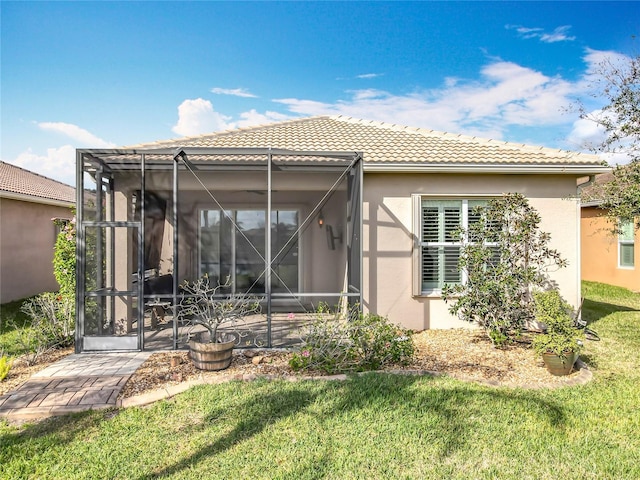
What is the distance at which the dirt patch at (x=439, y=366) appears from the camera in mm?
5039

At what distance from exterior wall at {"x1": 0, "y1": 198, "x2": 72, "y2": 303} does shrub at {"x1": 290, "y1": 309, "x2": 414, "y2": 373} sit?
35.1 feet

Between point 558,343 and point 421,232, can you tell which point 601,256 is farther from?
point 558,343

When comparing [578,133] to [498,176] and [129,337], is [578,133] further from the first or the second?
[129,337]

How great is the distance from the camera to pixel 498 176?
7.91m

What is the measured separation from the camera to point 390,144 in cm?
877

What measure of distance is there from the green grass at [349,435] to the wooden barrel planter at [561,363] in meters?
0.39

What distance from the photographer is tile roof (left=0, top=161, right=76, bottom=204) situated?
1205 cm

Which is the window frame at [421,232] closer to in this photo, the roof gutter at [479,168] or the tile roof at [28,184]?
the roof gutter at [479,168]

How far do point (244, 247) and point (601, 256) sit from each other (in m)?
13.7

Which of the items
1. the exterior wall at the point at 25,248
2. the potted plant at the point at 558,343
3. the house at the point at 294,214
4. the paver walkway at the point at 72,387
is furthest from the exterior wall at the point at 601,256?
Result: the exterior wall at the point at 25,248

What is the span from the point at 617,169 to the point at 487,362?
4235 millimetres

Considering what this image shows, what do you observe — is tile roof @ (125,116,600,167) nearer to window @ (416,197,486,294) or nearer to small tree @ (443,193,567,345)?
window @ (416,197,486,294)

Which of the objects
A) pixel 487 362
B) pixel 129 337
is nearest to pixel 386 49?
pixel 487 362

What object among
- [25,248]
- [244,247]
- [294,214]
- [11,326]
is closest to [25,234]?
[25,248]
